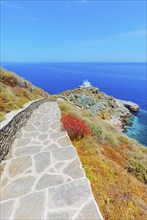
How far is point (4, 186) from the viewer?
4.05 meters

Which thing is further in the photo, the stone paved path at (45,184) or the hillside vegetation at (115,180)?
the hillside vegetation at (115,180)

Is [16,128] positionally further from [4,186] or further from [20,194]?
[20,194]

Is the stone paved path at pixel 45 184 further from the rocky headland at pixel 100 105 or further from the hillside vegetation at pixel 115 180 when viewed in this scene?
the rocky headland at pixel 100 105

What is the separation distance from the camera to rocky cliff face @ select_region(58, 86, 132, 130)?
120 feet

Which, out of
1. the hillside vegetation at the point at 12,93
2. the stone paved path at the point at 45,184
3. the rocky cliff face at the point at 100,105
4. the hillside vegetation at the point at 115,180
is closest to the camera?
the stone paved path at the point at 45,184

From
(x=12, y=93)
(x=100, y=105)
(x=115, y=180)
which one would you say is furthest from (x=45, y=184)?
(x=100, y=105)

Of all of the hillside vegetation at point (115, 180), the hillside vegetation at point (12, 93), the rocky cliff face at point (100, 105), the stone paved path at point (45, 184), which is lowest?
the rocky cliff face at point (100, 105)

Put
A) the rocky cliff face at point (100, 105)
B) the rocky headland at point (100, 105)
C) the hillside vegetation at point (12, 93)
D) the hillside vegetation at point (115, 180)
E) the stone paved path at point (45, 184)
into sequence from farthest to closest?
the rocky cliff face at point (100, 105) < the rocky headland at point (100, 105) < the hillside vegetation at point (12, 93) < the hillside vegetation at point (115, 180) < the stone paved path at point (45, 184)

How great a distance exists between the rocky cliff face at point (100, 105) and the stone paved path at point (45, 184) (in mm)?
30088

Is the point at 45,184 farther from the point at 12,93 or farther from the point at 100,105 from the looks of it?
the point at 100,105

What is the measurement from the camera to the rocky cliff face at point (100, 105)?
1444 inches

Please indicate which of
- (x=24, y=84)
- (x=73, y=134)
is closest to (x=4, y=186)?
(x=73, y=134)

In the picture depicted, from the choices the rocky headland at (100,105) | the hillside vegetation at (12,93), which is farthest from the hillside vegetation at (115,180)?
the rocky headland at (100,105)

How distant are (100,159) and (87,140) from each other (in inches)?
52.7
